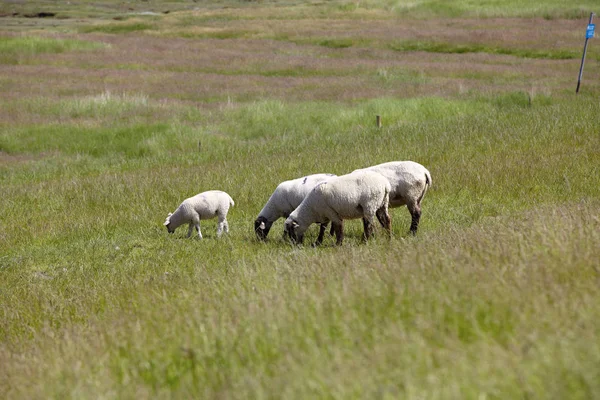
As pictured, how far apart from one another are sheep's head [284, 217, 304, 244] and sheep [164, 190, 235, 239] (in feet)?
5.71

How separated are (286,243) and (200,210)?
79.8 inches

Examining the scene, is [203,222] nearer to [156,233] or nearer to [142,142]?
[156,233]

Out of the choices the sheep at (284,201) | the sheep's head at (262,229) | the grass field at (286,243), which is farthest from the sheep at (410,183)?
the sheep's head at (262,229)

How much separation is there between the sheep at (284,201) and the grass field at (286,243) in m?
0.32

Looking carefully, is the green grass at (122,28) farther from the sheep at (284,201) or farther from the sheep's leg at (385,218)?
the sheep's leg at (385,218)

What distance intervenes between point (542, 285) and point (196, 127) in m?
22.6

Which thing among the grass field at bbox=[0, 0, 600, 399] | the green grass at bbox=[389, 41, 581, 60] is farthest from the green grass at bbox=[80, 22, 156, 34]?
the green grass at bbox=[389, 41, 581, 60]

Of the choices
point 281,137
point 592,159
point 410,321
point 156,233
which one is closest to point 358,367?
point 410,321

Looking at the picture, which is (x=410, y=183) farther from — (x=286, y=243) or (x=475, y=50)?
(x=475, y=50)

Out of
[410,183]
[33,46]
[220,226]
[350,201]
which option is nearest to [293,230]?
[350,201]

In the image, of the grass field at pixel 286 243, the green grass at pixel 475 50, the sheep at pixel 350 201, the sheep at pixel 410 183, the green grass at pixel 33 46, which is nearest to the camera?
the grass field at pixel 286 243

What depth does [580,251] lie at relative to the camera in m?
5.10

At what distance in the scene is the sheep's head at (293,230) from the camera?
10656mm

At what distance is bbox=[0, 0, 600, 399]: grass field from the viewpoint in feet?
12.5
